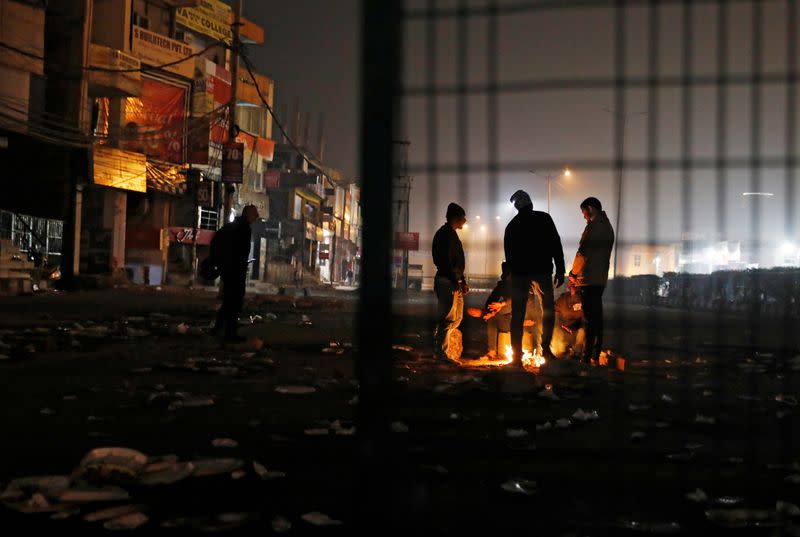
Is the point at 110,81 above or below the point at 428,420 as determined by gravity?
above

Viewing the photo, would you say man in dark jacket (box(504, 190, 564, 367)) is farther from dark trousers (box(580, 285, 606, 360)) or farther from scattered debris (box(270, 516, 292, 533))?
scattered debris (box(270, 516, 292, 533))

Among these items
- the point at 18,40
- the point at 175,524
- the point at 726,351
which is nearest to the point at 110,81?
the point at 18,40

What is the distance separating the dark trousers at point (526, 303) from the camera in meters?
9.26

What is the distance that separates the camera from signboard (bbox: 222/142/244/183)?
25.8 m

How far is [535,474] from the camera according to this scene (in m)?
4.57

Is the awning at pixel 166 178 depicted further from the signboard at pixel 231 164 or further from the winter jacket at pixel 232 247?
the winter jacket at pixel 232 247

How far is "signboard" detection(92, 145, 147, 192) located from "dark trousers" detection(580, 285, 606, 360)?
26857mm

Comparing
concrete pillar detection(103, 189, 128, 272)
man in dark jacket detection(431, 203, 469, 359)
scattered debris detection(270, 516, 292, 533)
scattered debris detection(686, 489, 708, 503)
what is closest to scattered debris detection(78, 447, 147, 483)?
scattered debris detection(270, 516, 292, 533)

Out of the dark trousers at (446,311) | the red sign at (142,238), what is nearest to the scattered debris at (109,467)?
the dark trousers at (446,311)

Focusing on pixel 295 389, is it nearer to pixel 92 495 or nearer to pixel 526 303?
pixel 526 303

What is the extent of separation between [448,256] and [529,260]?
111 cm

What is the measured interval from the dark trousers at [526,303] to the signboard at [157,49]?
32090 millimetres

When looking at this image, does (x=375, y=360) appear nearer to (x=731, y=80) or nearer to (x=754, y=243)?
(x=731, y=80)

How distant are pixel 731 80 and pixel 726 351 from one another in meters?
10.6
